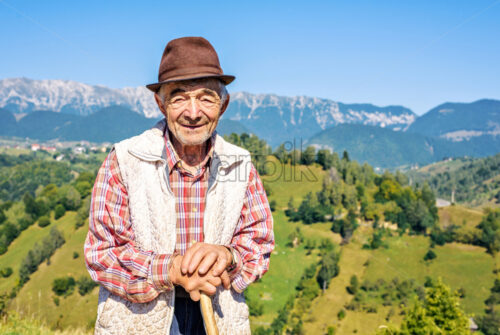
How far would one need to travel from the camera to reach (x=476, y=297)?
7206cm

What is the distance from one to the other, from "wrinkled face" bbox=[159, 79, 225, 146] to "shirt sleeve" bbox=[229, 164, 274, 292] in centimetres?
58

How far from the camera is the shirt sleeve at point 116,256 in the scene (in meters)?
2.68

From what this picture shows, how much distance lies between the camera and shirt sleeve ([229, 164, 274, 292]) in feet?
10.1

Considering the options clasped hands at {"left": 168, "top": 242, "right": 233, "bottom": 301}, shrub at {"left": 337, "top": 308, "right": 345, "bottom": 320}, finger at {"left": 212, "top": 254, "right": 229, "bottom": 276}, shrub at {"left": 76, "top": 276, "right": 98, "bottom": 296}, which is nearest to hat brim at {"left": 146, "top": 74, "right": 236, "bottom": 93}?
clasped hands at {"left": 168, "top": 242, "right": 233, "bottom": 301}

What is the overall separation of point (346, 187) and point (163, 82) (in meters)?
107

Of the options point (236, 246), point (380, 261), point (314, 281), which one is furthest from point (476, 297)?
point (236, 246)

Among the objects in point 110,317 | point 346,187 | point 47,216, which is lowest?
point 47,216

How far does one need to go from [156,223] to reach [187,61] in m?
1.26

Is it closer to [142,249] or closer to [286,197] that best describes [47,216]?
[286,197]

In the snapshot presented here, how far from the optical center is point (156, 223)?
115 inches

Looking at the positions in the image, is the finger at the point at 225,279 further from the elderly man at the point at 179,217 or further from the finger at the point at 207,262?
the finger at the point at 207,262

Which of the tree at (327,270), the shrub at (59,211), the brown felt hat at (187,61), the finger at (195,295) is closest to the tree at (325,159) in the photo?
the tree at (327,270)

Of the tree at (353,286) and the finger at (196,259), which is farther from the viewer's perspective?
the tree at (353,286)

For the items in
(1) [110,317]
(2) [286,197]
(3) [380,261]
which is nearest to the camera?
(1) [110,317]
